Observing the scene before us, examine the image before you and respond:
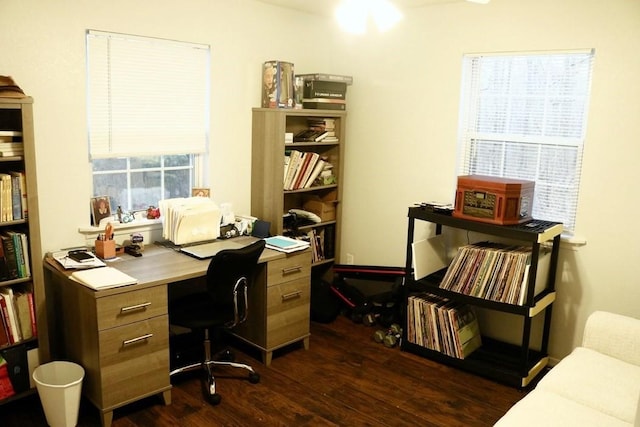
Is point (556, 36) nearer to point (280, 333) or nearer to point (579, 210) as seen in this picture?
point (579, 210)

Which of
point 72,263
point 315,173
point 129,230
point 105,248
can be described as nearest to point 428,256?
point 315,173

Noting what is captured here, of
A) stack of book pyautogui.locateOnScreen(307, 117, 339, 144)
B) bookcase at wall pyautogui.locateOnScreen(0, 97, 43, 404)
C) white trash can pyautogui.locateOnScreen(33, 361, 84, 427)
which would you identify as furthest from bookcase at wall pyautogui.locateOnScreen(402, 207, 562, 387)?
bookcase at wall pyautogui.locateOnScreen(0, 97, 43, 404)

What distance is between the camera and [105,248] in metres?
3.21

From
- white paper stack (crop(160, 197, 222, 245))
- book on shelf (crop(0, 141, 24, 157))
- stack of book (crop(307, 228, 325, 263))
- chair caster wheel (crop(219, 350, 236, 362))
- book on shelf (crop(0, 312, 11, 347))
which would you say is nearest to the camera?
book on shelf (crop(0, 141, 24, 157))

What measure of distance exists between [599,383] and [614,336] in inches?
14.8

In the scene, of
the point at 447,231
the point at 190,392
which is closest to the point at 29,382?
the point at 190,392

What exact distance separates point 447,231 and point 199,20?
88.4 inches

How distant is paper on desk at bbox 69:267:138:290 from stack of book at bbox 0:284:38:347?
0.30 metres

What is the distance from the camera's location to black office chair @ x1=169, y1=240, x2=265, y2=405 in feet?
9.83

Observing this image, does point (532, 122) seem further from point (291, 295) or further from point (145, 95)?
point (145, 95)

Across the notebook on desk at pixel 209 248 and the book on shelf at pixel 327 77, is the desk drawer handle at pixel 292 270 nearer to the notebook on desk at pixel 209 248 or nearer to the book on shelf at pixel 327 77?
the notebook on desk at pixel 209 248

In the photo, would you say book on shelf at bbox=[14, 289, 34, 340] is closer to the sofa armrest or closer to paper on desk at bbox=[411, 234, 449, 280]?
paper on desk at bbox=[411, 234, 449, 280]

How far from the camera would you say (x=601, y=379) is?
2.65 m

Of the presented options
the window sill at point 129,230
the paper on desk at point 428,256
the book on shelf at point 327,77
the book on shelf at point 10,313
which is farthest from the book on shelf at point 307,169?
the book on shelf at point 10,313
